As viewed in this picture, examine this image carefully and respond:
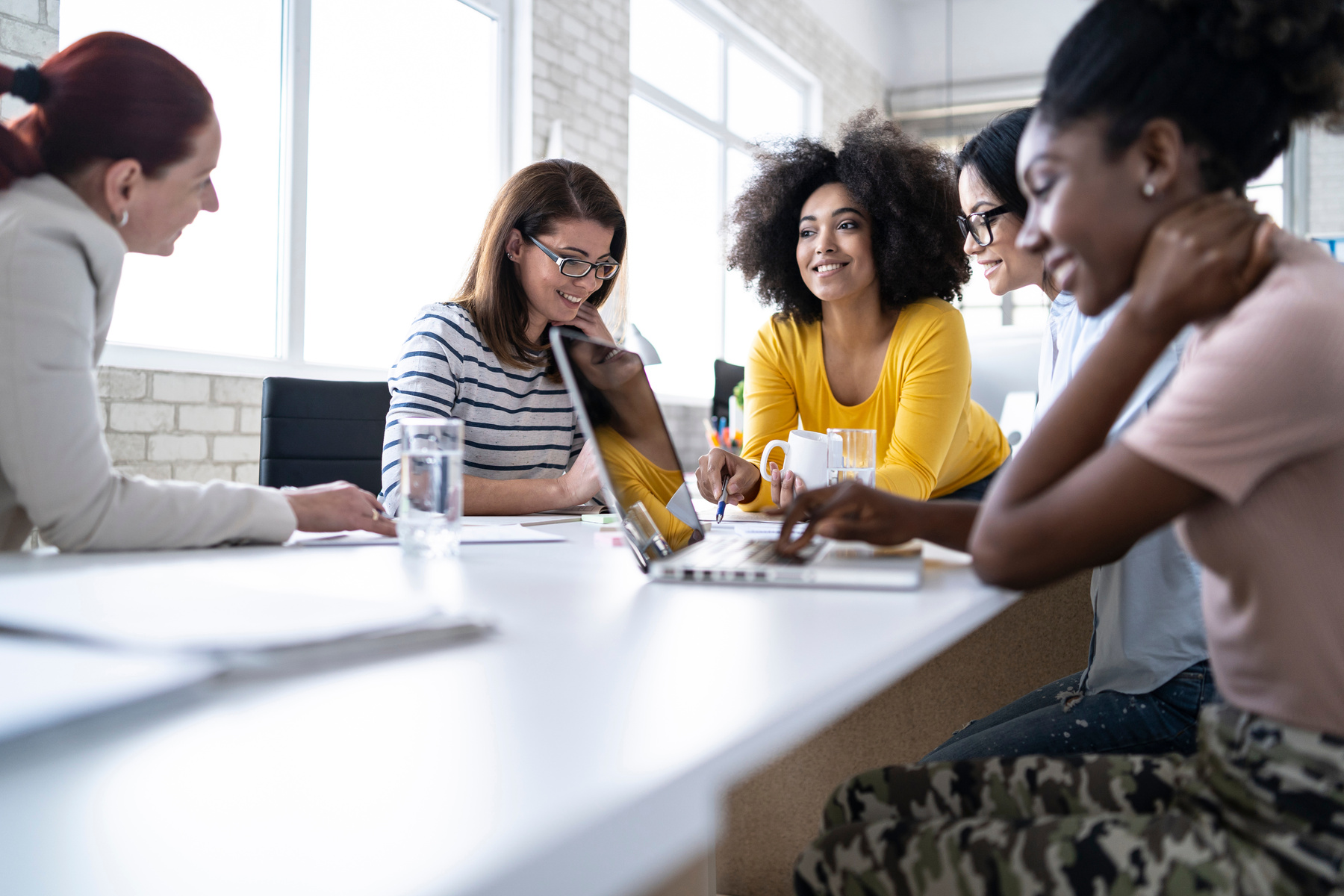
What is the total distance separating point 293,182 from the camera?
3400 mm

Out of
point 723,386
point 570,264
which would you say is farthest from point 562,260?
point 723,386

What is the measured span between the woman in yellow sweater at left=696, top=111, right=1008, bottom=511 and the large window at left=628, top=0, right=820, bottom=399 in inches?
122

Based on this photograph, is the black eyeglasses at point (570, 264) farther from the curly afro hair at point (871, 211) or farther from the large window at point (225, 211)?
the large window at point (225, 211)

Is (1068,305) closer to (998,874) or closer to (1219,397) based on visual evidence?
(1219,397)

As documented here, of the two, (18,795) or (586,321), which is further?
(586,321)

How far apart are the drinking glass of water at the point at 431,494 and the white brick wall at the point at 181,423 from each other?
2.12m

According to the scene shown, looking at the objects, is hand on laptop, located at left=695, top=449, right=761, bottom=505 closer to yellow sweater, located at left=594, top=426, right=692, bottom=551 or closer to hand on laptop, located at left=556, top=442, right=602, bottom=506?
hand on laptop, located at left=556, top=442, right=602, bottom=506

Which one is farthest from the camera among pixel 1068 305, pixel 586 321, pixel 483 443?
pixel 586 321

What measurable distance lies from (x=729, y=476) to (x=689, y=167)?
15.3 feet

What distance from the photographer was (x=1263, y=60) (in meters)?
0.72

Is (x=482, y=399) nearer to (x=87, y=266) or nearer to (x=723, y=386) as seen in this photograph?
(x=87, y=266)

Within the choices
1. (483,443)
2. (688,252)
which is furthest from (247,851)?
(688,252)

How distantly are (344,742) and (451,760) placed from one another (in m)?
0.06

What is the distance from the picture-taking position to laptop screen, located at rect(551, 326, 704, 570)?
951 millimetres
